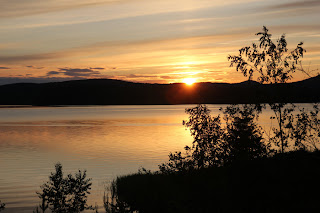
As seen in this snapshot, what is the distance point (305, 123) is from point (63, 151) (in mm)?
52083

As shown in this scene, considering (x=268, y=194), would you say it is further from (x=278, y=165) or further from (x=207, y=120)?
(x=207, y=120)

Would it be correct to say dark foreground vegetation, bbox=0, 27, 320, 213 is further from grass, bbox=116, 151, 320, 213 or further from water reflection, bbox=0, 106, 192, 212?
water reflection, bbox=0, 106, 192, 212

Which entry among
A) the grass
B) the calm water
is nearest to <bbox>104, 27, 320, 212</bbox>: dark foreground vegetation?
the grass

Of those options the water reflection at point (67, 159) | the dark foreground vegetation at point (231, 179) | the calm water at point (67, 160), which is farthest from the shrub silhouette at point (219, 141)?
the water reflection at point (67, 159)

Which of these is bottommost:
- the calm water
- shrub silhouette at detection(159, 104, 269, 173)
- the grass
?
the calm water

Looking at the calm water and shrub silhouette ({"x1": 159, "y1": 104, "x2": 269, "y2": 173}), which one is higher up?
shrub silhouette ({"x1": 159, "y1": 104, "x2": 269, "y2": 173})

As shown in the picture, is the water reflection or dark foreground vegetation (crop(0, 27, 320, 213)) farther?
the water reflection

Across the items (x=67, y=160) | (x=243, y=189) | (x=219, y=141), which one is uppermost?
(x=219, y=141)

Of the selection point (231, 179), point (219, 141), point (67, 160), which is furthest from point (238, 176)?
point (67, 160)

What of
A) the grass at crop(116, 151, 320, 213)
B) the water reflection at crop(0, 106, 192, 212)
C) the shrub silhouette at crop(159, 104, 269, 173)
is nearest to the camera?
the grass at crop(116, 151, 320, 213)

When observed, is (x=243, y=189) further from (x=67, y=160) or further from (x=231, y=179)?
(x=67, y=160)

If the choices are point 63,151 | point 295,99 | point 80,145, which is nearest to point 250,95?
point 295,99

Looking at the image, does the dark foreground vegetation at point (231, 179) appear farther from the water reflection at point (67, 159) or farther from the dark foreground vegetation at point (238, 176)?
the water reflection at point (67, 159)

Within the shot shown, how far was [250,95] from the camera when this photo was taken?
103 ft
